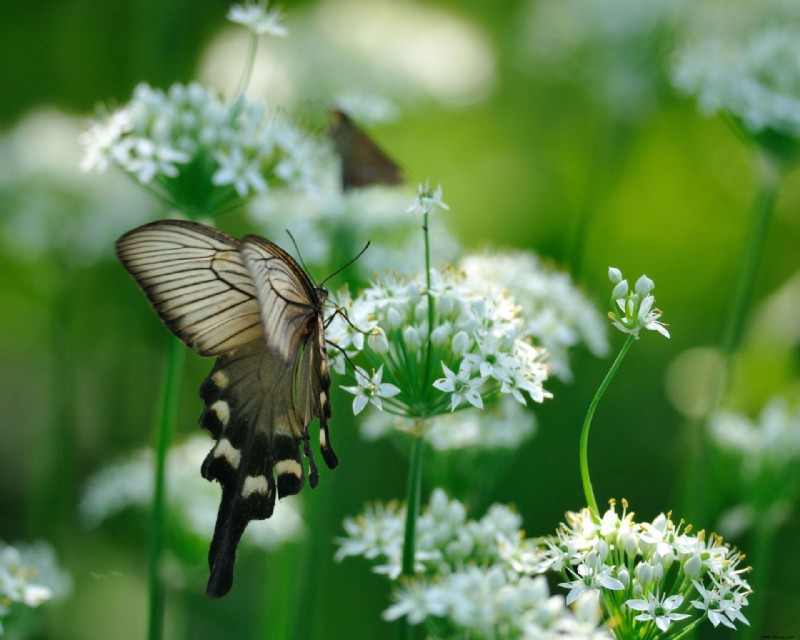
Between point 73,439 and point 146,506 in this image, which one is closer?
point 146,506

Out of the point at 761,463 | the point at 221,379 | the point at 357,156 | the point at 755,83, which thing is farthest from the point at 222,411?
the point at 755,83

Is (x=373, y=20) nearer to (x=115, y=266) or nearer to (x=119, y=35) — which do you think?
(x=119, y=35)

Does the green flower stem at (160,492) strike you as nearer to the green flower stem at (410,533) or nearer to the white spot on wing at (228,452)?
the white spot on wing at (228,452)

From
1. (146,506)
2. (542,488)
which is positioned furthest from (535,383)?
(542,488)

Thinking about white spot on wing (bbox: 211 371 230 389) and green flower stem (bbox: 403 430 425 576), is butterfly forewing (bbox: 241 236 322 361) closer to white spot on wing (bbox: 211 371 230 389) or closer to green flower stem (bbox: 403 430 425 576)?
white spot on wing (bbox: 211 371 230 389)

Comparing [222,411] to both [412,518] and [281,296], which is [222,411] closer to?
[281,296]

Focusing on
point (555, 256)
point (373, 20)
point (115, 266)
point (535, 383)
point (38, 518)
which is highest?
point (373, 20)

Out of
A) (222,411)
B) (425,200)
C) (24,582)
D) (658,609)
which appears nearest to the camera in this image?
(658,609)
